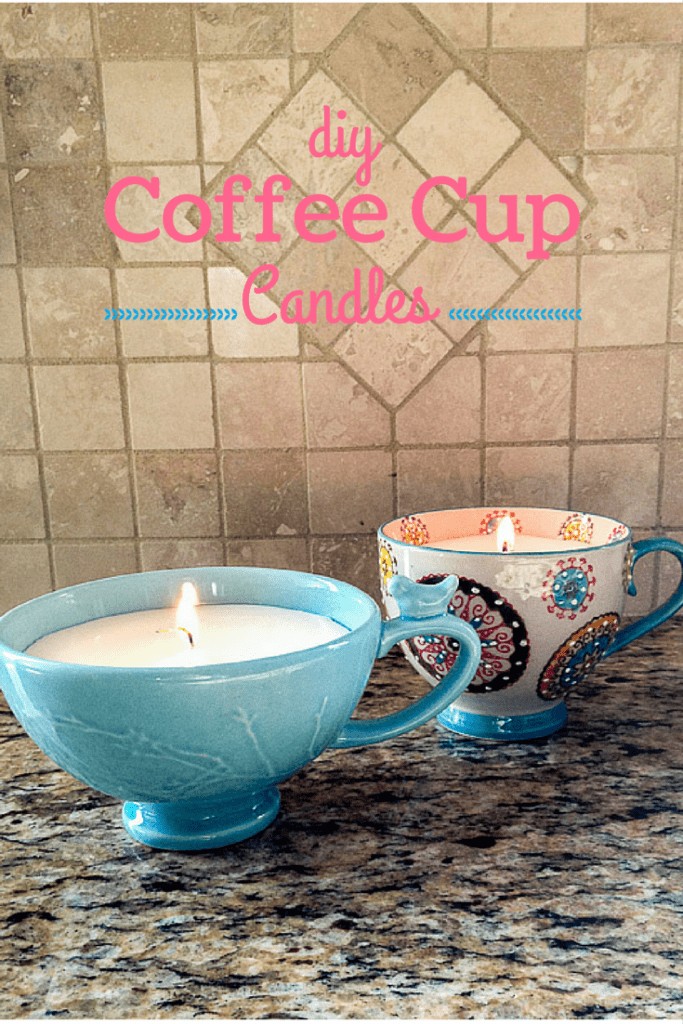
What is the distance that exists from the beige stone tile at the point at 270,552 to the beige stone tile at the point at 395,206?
25 cm

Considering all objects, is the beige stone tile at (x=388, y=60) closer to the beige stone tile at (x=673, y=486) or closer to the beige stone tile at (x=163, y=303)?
the beige stone tile at (x=163, y=303)

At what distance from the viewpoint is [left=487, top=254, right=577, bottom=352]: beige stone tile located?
728 millimetres

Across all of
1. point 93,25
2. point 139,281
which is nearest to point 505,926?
point 139,281

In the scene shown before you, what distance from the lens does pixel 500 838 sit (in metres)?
0.46

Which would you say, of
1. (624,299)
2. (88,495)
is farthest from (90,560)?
(624,299)

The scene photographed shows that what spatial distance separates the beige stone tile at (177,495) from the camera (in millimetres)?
759

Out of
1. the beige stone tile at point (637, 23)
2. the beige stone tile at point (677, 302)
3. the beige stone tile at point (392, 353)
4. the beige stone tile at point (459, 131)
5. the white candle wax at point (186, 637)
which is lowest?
the white candle wax at point (186, 637)

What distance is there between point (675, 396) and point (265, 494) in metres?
0.36

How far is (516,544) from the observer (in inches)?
24.8

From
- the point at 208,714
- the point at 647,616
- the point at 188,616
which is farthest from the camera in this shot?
the point at 647,616

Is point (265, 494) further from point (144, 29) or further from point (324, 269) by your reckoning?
point (144, 29)

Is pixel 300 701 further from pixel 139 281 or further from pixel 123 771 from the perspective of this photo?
pixel 139 281

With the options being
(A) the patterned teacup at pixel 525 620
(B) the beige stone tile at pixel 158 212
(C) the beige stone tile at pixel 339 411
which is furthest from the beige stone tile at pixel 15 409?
(A) the patterned teacup at pixel 525 620

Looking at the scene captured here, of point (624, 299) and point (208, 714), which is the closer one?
point (208, 714)
